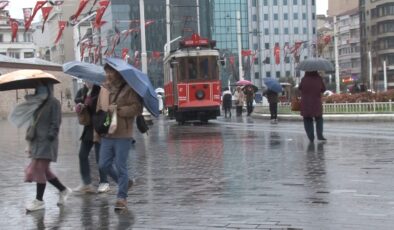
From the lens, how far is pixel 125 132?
7535 millimetres

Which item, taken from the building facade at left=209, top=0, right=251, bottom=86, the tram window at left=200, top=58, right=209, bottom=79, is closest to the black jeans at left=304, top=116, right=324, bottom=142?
the tram window at left=200, top=58, right=209, bottom=79

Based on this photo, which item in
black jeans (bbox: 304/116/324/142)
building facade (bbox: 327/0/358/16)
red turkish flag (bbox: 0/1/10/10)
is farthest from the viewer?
building facade (bbox: 327/0/358/16)

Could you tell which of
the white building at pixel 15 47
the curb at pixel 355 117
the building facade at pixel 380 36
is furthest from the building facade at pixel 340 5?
the curb at pixel 355 117

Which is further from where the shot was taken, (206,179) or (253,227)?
(206,179)

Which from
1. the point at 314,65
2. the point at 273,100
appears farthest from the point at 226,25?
the point at 314,65

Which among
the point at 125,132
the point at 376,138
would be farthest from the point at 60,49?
the point at 125,132

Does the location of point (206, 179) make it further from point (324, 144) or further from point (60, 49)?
point (60, 49)

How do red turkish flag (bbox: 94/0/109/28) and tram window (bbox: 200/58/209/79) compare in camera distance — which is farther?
red turkish flag (bbox: 94/0/109/28)

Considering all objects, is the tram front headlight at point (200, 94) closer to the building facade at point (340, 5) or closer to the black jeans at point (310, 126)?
the black jeans at point (310, 126)

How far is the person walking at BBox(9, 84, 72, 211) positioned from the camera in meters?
7.73

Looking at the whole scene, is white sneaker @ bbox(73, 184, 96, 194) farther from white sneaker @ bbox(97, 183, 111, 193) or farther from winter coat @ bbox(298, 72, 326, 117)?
winter coat @ bbox(298, 72, 326, 117)

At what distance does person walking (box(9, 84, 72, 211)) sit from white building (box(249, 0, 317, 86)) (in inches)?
4791

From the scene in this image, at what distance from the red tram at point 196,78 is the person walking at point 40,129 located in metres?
18.7

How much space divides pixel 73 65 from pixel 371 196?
4223 mm
